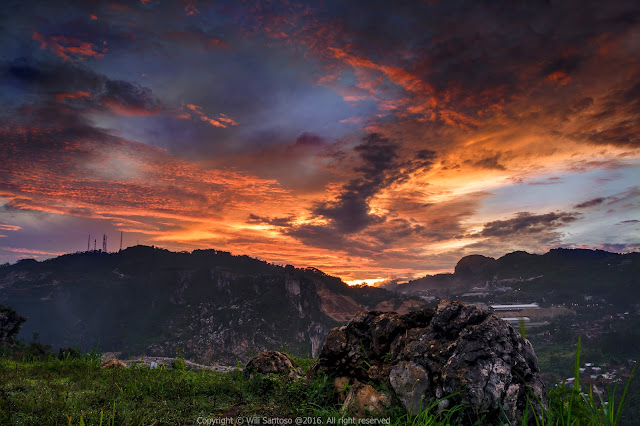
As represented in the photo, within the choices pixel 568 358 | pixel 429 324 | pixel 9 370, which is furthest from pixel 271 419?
pixel 568 358

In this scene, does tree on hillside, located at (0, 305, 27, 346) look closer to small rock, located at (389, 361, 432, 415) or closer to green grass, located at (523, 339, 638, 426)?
small rock, located at (389, 361, 432, 415)

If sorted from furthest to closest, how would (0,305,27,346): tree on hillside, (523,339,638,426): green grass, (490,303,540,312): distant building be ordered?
(490,303,540,312): distant building → (0,305,27,346): tree on hillside → (523,339,638,426): green grass

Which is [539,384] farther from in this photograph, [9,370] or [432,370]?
[9,370]

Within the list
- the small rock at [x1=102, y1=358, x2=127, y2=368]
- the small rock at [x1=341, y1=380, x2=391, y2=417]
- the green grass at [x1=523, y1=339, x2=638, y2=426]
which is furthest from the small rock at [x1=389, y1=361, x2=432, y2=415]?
the small rock at [x1=102, y1=358, x2=127, y2=368]

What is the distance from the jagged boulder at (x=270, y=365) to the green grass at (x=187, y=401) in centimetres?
30

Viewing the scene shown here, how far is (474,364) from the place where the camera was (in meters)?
5.63

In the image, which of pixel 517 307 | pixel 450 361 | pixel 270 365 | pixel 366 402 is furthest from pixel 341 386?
pixel 517 307

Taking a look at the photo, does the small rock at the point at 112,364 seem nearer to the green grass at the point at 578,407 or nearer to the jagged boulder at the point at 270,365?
the jagged boulder at the point at 270,365

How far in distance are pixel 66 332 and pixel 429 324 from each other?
238 metres

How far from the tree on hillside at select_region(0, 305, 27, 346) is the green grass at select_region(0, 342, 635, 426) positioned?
5161 centimetres

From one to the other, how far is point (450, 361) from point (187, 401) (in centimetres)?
502

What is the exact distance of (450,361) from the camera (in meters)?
5.78

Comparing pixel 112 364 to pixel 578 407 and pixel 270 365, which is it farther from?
pixel 578 407

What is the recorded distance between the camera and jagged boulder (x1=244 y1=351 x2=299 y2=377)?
8.95 meters
